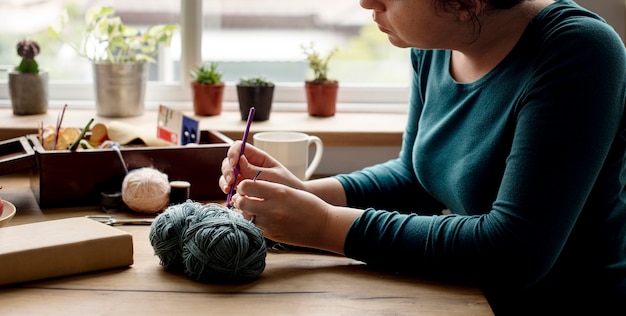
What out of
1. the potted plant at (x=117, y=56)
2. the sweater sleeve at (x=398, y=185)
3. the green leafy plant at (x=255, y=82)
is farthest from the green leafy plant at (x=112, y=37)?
A: the sweater sleeve at (x=398, y=185)

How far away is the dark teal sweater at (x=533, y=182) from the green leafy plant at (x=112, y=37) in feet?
3.43

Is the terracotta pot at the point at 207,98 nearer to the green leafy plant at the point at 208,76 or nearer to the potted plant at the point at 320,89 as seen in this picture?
the green leafy plant at the point at 208,76

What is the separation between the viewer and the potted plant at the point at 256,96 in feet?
6.66

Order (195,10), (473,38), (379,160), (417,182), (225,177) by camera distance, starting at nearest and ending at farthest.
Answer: (473,38) → (225,177) → (417,182) → (379,160) → (195,10)

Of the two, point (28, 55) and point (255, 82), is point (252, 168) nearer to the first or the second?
point (255, 82)

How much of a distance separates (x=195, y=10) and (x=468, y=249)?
1.34 meters

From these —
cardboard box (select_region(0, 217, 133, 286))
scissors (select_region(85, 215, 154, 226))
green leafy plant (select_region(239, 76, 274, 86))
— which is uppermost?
green leafy plant (select_region(239, 76, 274, 86))

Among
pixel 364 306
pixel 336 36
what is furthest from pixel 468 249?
pixel 336 36

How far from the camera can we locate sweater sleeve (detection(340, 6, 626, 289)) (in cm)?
108

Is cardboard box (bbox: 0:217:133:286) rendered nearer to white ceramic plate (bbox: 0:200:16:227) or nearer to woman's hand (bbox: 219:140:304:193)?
white ceramic plate (bbox: 0:200:16:227)

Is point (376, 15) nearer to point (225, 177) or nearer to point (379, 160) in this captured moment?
point (225, 177)

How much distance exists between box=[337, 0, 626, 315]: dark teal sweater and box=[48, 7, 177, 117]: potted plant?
101 centimetres

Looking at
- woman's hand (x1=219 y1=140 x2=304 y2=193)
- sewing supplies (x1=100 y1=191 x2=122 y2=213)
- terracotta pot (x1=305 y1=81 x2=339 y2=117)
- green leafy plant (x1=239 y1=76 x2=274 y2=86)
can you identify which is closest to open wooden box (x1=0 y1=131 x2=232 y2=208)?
sewing supplies (x1=100 y1=191 x2=122 y2=213)

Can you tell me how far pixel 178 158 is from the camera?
5.09 feet
